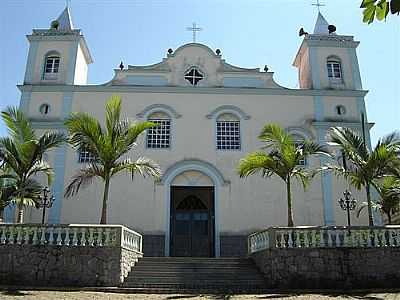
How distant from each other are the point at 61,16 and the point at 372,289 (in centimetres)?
1943

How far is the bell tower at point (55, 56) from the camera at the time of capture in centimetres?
1994

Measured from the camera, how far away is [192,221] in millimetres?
18891

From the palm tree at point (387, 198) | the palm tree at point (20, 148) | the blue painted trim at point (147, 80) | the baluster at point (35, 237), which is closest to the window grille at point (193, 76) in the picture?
the blue painted trim at point (147, 80)

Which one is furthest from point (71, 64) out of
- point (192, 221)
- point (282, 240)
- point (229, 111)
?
point (282, 240)

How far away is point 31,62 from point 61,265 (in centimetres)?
1236

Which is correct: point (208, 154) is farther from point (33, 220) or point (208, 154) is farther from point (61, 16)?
point (61, 16)

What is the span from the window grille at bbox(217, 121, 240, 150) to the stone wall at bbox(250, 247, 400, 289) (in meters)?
7.95

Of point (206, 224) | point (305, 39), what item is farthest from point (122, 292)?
point (305, 39)

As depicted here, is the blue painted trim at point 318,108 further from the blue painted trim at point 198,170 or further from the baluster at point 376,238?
the baluster at point 376,238

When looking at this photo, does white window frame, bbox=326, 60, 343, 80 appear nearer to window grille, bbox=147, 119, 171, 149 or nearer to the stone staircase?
window grille, bbox=147, 119, 171, 149

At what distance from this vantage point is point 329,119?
64.1 feet

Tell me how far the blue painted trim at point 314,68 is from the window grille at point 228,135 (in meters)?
4.43

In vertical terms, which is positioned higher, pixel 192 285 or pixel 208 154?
pixel 208 154

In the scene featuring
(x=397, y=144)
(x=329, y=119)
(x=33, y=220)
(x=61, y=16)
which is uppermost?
(x=61, y=16)
